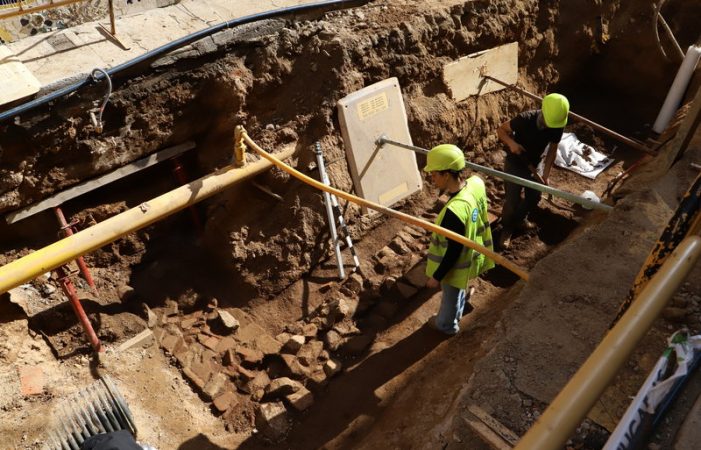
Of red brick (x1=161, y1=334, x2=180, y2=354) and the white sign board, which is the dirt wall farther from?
red brick (x1=161, y1=334, x2=180, y2=354)

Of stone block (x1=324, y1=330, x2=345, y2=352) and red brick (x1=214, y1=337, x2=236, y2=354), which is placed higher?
red brick (x1=214, y1=337, x2=236, y2=354)

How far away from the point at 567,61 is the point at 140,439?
762 centimetres

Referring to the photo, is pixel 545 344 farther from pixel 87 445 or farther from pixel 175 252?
pixel 175 252

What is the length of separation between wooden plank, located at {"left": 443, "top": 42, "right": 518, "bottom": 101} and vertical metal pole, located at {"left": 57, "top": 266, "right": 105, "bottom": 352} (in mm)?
4728

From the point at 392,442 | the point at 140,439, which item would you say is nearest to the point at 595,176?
the point at 392,442

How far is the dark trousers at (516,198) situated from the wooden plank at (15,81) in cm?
467

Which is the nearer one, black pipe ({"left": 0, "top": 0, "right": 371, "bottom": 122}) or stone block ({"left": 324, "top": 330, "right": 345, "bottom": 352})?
black pipe ({"left": 0, "top": 0, "right": 371, "bottom": 122})

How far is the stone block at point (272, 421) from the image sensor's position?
4781 mm

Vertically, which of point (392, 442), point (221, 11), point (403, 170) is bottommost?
point (392, 442)

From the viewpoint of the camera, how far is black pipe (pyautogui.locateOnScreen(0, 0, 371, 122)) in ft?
14.1

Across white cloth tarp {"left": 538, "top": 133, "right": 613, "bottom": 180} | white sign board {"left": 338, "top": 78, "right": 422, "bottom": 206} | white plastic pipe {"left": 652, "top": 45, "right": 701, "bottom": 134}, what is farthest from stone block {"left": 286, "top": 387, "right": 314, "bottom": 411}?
white plastic pipe {"left": 652, "top": 45, "right": 701, "bottom": 134}

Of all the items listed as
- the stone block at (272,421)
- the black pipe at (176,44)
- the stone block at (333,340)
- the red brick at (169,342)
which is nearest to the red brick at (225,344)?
the red brick at (169,342)

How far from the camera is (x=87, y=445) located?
131 inches

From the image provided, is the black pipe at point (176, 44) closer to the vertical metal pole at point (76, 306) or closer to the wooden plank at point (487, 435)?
the vertical metal pole at point (76, 306)
